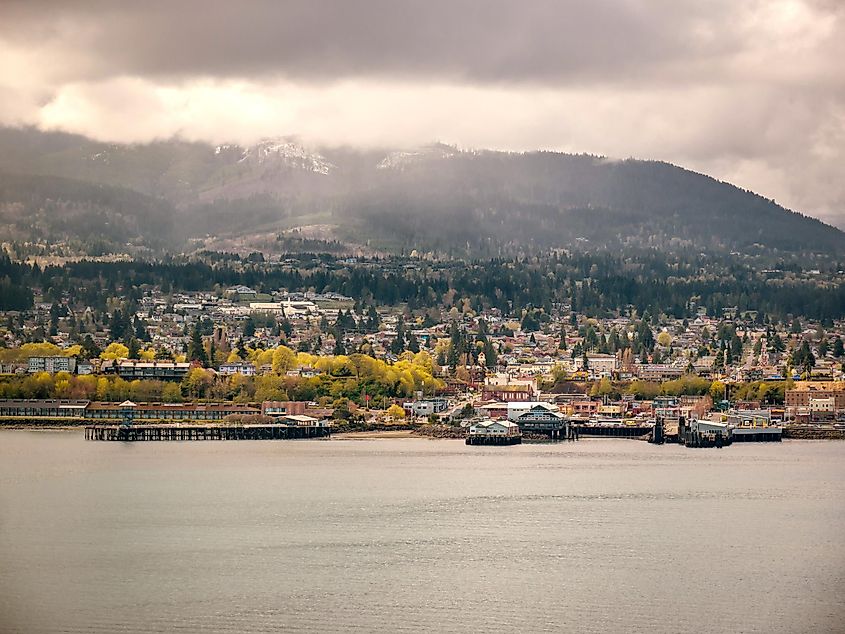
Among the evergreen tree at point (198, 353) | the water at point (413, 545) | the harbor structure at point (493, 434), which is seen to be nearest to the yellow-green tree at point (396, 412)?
the harbor structure at point (493, 434)

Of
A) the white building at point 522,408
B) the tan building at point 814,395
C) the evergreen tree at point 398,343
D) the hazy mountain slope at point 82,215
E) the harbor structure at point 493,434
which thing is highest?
the hazy mountain slope at point 82,215

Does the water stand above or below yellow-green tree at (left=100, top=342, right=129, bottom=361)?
below

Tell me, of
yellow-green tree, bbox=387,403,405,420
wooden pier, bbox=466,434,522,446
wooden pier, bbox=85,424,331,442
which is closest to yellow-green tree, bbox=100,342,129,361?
yellow-green tree, bbox=387,403,405,420

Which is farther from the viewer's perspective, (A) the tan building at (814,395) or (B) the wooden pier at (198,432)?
(A) the tan building at (814,395)

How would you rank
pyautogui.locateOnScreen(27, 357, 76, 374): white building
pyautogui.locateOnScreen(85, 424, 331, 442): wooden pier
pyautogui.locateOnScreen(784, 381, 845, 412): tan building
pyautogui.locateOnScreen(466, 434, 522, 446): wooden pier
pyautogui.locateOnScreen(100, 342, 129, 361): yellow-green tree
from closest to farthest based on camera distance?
pyautogui.locateOnScreen(466, 434, 522, 446): wooden pier
pyautogui.locateOnScreen(85, 424, 331, 442): wooden pier
pyautogui.locateOnScreen(784, 381, 845, 412): tan building
pyautogui.locateOnScreen(27, 357, 76, 374): white building
pyautogui.locateOnScreen(100, 342, 129, 361): yellow-green tree

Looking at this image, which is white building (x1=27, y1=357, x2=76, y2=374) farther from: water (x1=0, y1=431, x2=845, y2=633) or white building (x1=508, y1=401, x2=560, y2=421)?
water (x1=0, y1=431, x2=845, y2=633)

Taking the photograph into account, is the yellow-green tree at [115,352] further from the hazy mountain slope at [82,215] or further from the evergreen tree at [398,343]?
the hazy mountain slope at [82,215]

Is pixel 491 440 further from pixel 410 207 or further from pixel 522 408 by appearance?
pixel 410 207

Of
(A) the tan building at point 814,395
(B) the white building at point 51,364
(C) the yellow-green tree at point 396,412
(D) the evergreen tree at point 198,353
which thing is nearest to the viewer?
(C) the yellow-green tree at point 396,412
